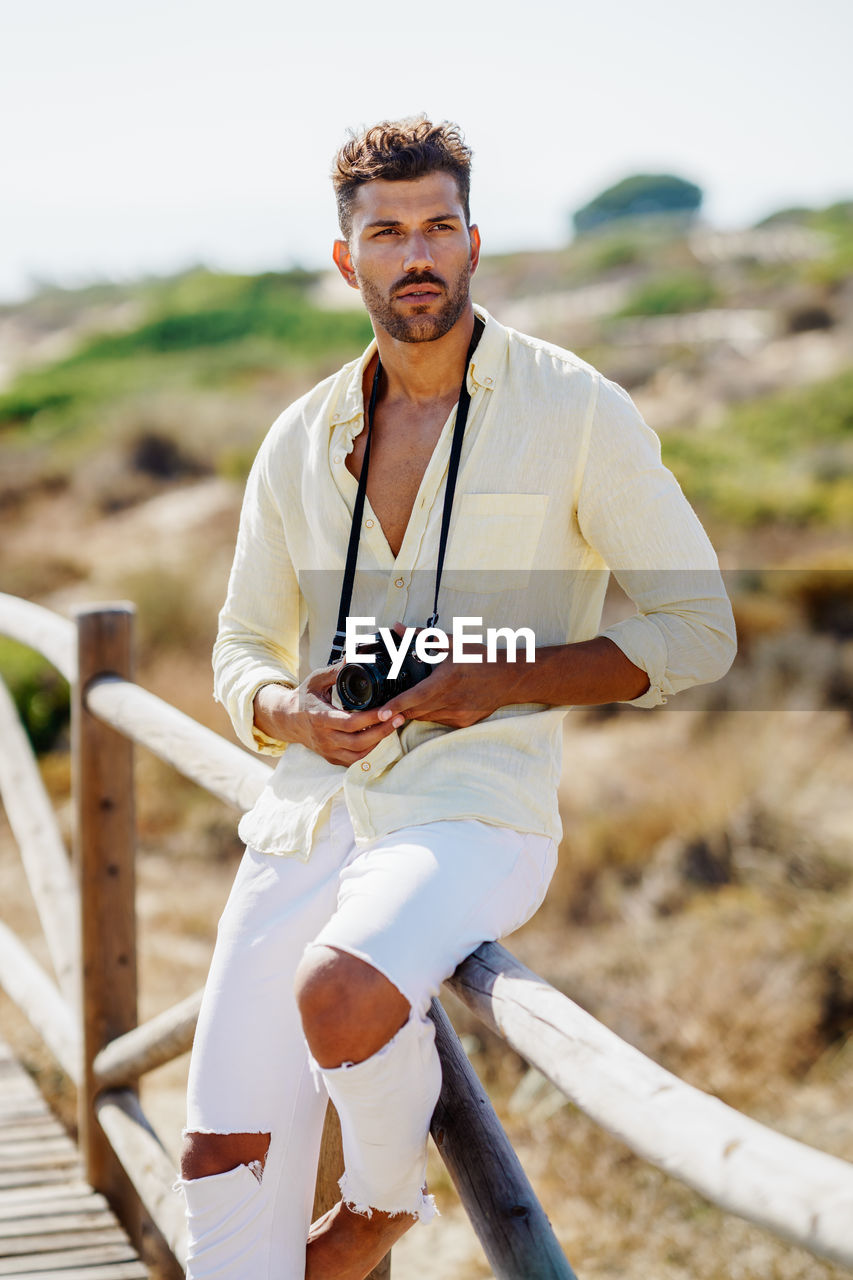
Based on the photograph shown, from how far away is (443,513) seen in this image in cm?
173

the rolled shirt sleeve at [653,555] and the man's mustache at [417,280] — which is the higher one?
the man's mustache at [417,280]

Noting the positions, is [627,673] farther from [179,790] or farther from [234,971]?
[179,790]

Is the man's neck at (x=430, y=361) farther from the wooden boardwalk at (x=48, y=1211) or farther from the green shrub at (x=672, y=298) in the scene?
the green shrub at (x=672, y=298)

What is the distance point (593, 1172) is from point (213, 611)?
590cm

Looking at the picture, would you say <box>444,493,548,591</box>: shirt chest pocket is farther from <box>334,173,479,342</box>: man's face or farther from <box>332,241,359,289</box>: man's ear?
<box>332,241,359,289</box>: man's ear

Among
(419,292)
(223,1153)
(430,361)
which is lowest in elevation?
(223,1153)

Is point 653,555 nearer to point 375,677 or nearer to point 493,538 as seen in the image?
point 493,538

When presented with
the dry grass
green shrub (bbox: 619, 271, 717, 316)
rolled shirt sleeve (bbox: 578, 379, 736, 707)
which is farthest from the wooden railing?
green shrub (bbox: 619, 271, 717, 316)

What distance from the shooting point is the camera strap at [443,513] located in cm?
172

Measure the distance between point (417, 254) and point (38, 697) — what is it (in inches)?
261

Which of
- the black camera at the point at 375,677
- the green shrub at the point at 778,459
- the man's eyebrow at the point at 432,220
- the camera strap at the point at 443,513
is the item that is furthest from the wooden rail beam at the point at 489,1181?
the green shrub at the point at 778,459

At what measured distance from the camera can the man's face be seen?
1813mm

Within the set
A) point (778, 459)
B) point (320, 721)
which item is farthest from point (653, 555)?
point (778, 459)

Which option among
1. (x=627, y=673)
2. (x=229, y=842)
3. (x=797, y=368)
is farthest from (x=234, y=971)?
(x=797, y=368)
